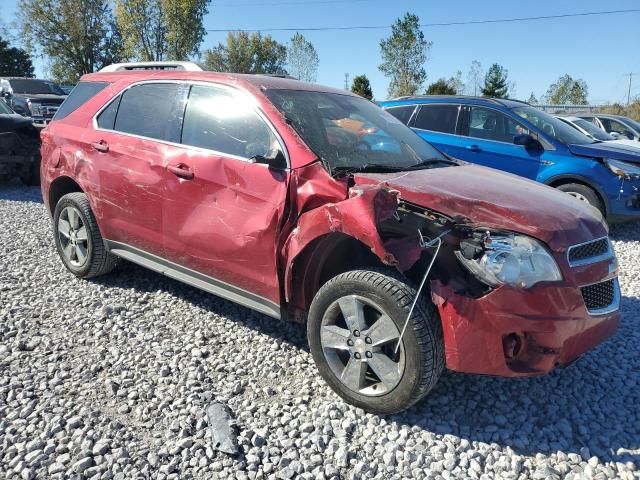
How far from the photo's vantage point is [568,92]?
5525cm

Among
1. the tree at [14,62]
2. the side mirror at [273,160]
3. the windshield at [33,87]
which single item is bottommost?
the side mirror at [273,160]

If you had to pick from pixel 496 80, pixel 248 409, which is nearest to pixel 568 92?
pixel 496 80

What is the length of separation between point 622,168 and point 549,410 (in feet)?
16.1

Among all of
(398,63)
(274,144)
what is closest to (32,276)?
(274,144)

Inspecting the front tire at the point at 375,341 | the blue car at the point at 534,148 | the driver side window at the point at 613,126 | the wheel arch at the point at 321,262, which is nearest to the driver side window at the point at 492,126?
the blue car at the point at 534,148

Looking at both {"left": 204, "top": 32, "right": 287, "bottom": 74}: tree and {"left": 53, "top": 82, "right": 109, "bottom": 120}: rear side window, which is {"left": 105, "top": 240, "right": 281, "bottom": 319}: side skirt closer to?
{"left": 53, "top": 82, "right": 109, "bottom": 120}: rear side window

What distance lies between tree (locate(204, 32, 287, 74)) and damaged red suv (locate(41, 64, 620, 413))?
52033mm

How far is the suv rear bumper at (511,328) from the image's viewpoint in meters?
2.47

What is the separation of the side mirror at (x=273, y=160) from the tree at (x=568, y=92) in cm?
5788

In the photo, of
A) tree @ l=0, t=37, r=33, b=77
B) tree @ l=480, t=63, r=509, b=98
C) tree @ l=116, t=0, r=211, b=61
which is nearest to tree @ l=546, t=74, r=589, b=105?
tree @ l=480, t=63, r=509, b=98

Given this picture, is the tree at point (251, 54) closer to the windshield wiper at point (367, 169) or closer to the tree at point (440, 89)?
the tree at point (440, 89)

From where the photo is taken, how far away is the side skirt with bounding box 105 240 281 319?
327cm

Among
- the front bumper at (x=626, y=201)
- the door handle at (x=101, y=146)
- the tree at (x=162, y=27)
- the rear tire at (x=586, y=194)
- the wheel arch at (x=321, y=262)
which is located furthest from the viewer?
the tree at (x=162, y=27)

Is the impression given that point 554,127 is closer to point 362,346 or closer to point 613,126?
point 362,346
